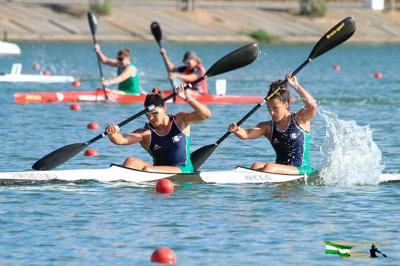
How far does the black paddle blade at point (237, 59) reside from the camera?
18.5 meters

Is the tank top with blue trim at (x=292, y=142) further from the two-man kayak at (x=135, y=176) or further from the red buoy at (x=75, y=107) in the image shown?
the red buoy at (x=75, y=107)

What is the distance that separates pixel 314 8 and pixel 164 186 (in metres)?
66.7

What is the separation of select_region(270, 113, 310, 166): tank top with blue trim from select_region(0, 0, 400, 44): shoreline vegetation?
48219 millimetres

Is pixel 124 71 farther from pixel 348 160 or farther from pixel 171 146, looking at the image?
pixel 171 146

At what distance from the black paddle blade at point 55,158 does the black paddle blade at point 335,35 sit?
3552 millimetres

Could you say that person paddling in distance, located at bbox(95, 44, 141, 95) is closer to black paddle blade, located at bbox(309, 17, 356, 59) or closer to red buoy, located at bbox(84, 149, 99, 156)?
red buoy, located at bbox(84, 149, 99, 156)

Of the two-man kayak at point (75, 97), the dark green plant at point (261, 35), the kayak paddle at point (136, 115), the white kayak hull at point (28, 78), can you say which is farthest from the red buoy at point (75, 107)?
the dark green plant at point (261, 35)

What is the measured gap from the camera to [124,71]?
29.8 m

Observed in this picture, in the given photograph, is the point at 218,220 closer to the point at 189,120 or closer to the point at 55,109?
the point at 189,120

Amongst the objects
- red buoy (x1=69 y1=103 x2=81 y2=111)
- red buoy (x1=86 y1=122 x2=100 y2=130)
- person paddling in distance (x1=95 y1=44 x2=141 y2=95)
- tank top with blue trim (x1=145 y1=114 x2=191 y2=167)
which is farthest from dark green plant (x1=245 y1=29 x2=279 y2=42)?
tank top with blue trim (x1=145 y1=114 x2=191 y2=167)

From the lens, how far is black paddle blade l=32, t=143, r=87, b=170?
17.9 meters

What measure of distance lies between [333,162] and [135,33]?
54.7m

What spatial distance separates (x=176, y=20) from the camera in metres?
76.1

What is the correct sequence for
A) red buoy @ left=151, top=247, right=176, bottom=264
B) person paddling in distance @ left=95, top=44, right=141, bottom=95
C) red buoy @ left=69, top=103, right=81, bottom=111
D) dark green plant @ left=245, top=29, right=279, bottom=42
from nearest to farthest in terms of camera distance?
→ 1. red buoy @ left=151, top=247, right=176, bottom=264
2. person paddling in distance @ left=95, top=44, right=141, bottom=95
3. red buoy @ left=69, top=103, right=81, bottom=111
4. dark green plant @ left=245, top=29, right=279, bottom=42
